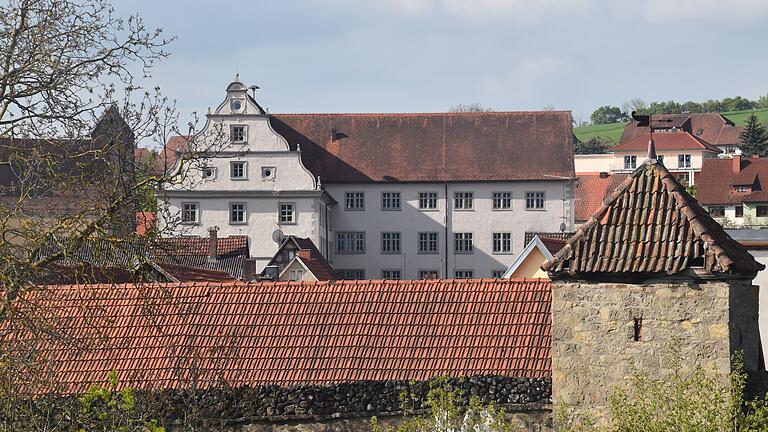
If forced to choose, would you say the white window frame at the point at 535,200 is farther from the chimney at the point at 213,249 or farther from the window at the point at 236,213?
the chimney at the point at 213,249

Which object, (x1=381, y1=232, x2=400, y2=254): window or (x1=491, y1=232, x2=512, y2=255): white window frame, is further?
(x1=381, y1=232, x2=400, y2=254): window

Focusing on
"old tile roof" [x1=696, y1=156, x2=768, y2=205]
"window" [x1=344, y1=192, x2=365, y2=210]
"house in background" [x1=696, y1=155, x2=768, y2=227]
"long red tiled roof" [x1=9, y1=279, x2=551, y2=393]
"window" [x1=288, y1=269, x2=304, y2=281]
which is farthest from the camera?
"old tile roof" [x1=696, y1=156, x2=768, y2=205]

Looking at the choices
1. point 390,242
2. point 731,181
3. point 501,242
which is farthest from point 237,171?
point 731,181

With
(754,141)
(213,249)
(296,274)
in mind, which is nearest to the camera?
(213,249)

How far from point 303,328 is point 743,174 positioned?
220 feet

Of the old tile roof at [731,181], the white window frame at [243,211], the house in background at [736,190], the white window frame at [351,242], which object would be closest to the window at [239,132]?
the white window frame at [243,211]

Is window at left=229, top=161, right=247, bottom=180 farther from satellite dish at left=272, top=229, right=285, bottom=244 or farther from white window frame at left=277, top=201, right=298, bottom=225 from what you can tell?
satellite dish at left=272, top=229, right=285, bottom=244

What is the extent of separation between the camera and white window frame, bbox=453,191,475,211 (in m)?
70.1

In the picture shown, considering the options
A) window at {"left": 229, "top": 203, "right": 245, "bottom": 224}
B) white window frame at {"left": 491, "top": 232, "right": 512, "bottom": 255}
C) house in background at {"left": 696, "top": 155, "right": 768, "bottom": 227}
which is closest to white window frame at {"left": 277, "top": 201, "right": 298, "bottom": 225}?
window at {"left": 229, "top": 203, "right": 245, "bottom": 224}

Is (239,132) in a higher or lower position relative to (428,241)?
higher

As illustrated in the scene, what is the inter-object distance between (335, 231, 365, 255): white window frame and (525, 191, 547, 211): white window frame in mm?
8277

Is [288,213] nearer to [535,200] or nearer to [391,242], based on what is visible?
[391,242]

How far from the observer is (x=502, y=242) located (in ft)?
229

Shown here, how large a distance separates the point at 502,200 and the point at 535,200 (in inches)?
65.5
